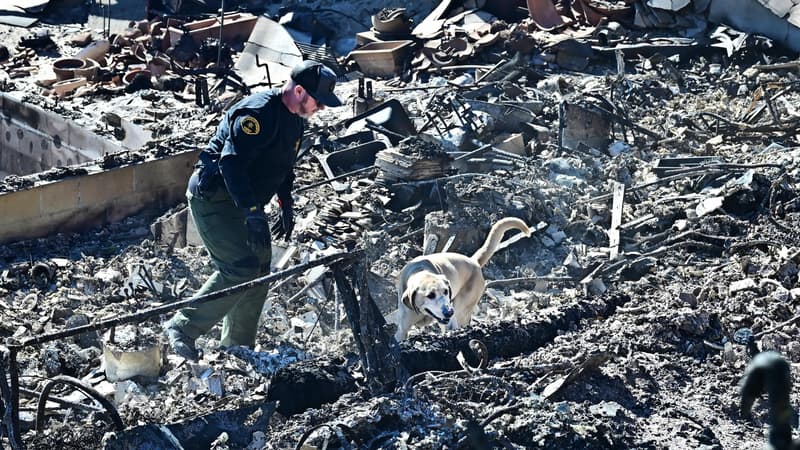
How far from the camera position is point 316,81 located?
584cm

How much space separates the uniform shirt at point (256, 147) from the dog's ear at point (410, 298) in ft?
3.40

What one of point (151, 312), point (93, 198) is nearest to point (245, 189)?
point (151, 312)

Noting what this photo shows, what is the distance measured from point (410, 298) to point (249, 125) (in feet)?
4.88

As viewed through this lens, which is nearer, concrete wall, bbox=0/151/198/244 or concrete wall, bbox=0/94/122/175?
concrete wall, bbox=0/151/198/244

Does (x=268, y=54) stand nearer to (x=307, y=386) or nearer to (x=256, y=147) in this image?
(x=256, y=147)

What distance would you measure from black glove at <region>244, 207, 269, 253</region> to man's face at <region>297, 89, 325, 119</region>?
602 mm

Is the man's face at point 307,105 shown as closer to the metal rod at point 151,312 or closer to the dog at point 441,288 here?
the dog at point 441,288

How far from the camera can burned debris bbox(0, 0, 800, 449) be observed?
4898mm

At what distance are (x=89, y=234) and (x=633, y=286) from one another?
196 inches

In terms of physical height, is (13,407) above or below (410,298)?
above

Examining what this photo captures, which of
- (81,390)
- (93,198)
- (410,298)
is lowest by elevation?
(93,198)

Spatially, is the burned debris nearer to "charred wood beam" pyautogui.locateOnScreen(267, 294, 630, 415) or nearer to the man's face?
"charred wood beam" pyautogui.locateOnScreen(267, 294, 630, 415)

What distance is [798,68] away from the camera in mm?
13125

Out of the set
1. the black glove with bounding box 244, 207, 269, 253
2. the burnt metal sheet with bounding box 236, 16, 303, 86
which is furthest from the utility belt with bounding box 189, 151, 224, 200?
the burnt metal sheet with bounding box 236, 16, 303, 86
